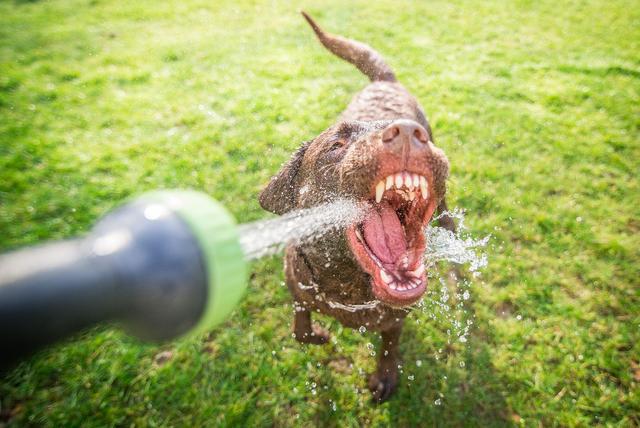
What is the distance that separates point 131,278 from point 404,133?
4.94 feet

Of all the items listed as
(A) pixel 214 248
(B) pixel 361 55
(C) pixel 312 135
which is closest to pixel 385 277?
(A) pixel 214 248

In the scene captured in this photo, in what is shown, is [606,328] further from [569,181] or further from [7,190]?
[7,190]

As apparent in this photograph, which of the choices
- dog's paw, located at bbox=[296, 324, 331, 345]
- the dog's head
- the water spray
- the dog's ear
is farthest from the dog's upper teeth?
dog's paw, located at bbox=[296, 324, 331, 345]

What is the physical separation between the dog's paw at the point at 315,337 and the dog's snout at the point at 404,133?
5.83ft

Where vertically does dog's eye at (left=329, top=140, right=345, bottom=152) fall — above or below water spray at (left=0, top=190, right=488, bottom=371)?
below

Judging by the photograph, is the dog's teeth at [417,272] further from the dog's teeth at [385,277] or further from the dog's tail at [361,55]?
the dog's tail at [361,55]

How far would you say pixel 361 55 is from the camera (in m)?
4.07

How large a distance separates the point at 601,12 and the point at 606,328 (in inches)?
A: 333

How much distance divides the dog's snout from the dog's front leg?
1.60 meters

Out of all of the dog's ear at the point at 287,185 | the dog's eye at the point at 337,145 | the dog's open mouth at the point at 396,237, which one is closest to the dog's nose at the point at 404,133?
the dog's open mouth at the point at 396,237

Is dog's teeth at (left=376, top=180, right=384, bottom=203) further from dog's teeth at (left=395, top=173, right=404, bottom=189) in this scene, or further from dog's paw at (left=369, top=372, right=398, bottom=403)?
dog's paw at (left=369, top=372, right=398, bottom=403)

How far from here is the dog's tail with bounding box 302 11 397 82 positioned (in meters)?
4.00

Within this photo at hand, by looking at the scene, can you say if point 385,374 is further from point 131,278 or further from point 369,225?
point 131,278

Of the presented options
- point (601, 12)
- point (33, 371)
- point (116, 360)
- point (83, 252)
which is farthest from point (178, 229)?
point (601, 12)
